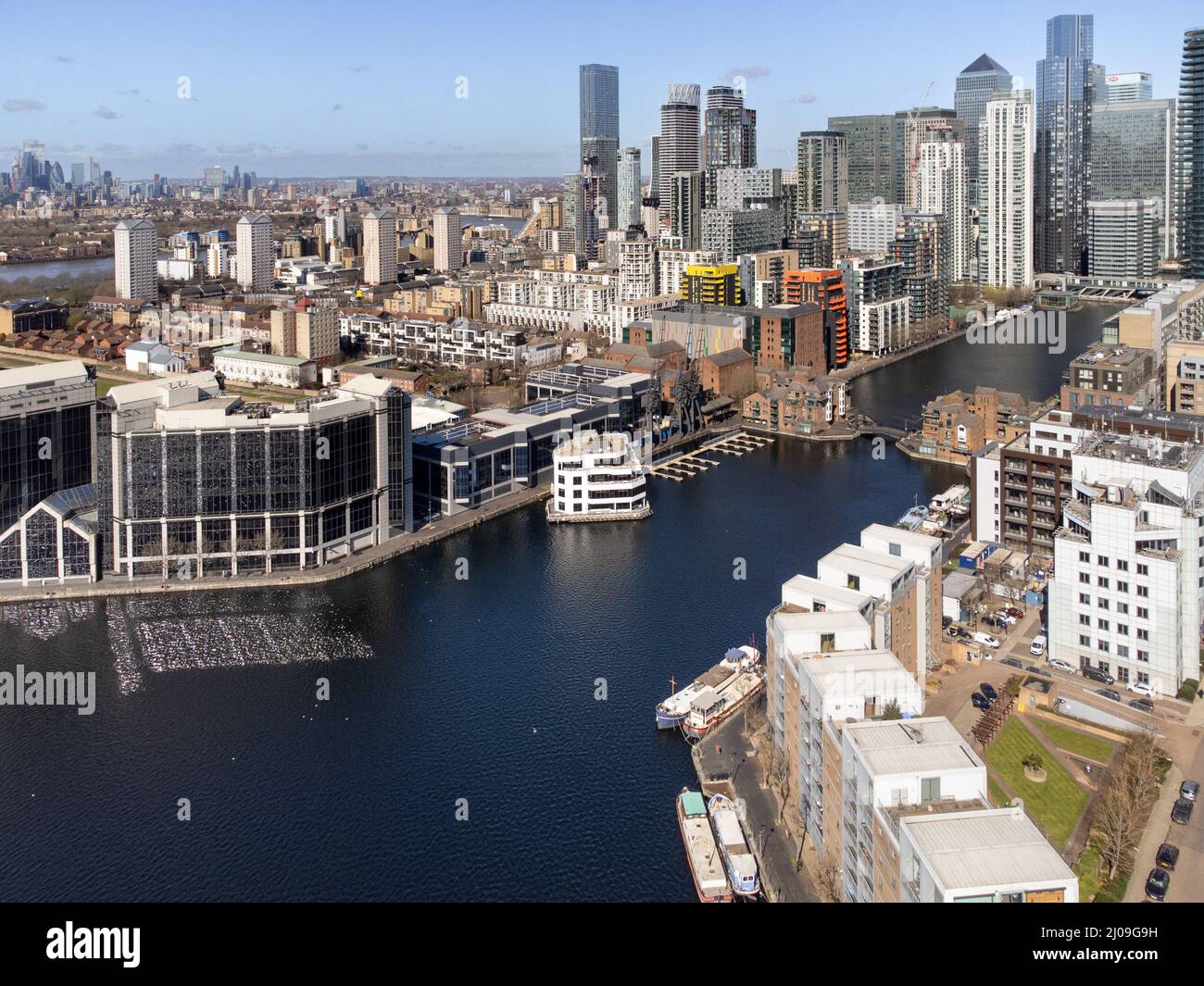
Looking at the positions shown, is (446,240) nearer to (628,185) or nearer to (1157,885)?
(628,185)

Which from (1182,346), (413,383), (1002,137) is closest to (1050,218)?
(1002,137)

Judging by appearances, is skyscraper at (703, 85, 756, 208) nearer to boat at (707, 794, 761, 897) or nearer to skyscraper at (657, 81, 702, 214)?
skyscraper at (657, 81, 702, 214)

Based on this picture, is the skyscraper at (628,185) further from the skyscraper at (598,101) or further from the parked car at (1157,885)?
the parked car at (1157,885)

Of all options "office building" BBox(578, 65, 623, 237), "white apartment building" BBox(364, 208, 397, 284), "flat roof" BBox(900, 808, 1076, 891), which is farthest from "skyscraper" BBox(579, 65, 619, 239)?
"flat roof" BBox(900, 808, 1076, 891)

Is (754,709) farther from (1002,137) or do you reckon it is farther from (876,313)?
(1002,137)

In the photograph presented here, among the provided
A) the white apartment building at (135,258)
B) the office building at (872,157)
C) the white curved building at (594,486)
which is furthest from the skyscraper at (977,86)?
the white curved building at (594,486)

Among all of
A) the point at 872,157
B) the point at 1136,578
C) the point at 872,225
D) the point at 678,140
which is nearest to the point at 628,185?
the point at 678,140
